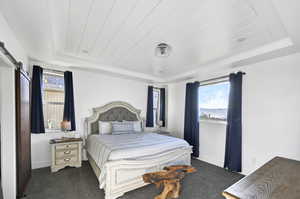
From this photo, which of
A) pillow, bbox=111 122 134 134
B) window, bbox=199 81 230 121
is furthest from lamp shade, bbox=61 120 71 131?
window, bbox=199 81 230 121

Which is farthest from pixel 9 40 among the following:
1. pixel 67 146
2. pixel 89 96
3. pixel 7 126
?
pixel 67 146

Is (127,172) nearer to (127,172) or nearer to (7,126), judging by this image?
(127,172)

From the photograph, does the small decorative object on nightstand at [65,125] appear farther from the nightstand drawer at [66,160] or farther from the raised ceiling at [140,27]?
the raised ceiling at [140,27]

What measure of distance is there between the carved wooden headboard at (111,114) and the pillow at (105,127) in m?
0.21

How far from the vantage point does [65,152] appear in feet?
9.68

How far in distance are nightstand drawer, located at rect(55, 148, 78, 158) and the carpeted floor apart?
32 cm

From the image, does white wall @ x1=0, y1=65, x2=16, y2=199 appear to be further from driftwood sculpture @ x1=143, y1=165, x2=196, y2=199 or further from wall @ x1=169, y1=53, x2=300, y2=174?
wall @ x1=169, y1=53, x2=300, y2=174

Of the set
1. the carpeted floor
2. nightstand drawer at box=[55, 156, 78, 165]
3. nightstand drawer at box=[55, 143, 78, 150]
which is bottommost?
the carpeted floor

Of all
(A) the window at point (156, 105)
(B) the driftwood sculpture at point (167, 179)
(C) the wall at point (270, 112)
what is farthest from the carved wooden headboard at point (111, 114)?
(C) the wall at point (270, 112)

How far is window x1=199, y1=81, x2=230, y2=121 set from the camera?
137 inches

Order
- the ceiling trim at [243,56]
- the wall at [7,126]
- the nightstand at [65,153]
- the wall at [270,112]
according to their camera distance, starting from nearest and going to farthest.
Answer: the wall at [7,126], the ceiling trim at [243,56], the wall at [270,112], the nightstand at [65,153]

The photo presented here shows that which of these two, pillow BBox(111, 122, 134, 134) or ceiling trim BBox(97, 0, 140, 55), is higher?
ceiling trim BBox(97, 0, 140, 55)

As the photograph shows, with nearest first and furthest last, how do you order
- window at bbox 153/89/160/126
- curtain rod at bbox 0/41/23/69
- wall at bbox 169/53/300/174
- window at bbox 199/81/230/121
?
1. curtain rod at bbox 0/41/23/69
2. wall at bbox 169/53/300/174
3. window at bbox 199/81/230/121
4. window at bbox 153/89/160/126

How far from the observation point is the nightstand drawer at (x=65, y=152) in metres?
2.88
